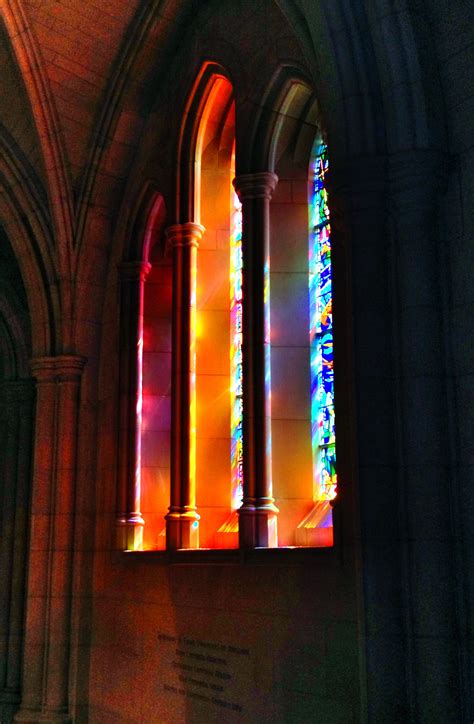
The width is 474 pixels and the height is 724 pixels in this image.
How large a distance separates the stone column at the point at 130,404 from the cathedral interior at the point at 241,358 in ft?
0.09

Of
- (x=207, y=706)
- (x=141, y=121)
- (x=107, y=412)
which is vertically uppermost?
(x=141, y=121)

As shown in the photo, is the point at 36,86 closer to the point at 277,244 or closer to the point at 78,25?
the point at 78,25

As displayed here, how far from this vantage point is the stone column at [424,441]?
4730 millimetres

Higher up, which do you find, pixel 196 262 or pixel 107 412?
pixel 196 262

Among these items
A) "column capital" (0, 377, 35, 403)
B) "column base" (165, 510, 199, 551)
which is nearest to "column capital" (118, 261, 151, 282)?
"column base" (165, 510, 199, 551)

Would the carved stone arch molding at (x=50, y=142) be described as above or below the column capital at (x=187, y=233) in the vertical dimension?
above

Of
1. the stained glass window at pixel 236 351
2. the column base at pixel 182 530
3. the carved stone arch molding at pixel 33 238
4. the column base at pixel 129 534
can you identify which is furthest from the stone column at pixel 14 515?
the stained glass window at pixel 236 351

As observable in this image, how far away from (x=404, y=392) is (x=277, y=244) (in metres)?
3.31

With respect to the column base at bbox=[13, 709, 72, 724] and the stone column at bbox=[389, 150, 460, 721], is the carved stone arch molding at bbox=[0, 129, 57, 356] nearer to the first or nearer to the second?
the column base at bbox=[13, 709, 72, 724]

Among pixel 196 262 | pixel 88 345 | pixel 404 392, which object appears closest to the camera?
pixel 404 392

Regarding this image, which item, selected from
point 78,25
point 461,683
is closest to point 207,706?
point 461,683

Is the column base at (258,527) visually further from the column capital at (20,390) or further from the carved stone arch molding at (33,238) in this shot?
the column capital at (20,390)

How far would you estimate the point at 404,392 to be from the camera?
504 cm

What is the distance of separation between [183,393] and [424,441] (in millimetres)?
3901
